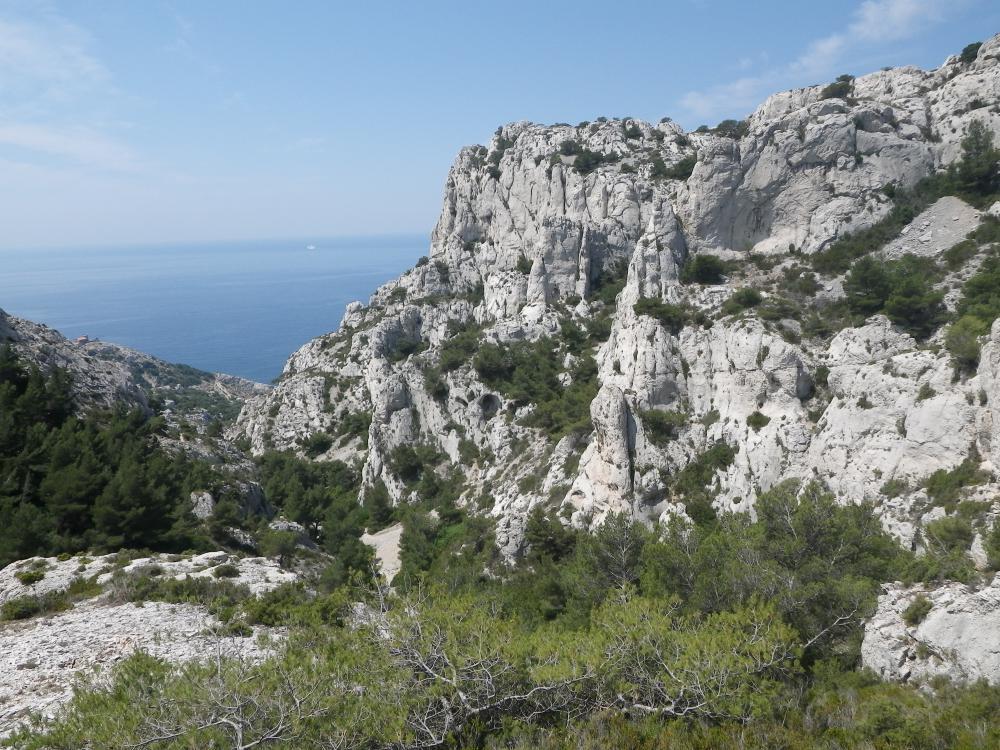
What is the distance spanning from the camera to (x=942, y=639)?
11914 mm

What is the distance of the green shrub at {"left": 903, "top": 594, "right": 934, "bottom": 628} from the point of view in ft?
40.6

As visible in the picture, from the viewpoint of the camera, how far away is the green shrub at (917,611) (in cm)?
1238

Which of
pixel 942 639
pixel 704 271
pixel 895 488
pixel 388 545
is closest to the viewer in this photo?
pixel 942 639

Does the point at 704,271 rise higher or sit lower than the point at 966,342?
higher

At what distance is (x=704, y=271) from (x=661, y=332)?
8408mm

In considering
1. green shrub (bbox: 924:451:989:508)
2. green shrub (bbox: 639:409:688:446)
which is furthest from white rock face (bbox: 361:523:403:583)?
green shrub (bbox: 924:451:989:508)

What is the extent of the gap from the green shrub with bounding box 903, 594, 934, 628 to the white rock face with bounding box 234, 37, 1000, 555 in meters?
8.01

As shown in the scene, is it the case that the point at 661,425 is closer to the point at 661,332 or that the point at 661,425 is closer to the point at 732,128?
the point at 661,332

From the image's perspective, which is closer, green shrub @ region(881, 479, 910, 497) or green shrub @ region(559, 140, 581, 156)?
green shrub @ region(881, 479, 910, 497)

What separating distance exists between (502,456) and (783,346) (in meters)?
23.3

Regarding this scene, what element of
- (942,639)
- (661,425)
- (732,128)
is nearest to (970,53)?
(732,128)

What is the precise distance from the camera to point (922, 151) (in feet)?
140

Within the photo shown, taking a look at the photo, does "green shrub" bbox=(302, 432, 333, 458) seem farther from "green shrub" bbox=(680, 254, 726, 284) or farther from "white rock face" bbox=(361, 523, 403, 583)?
"green shrub" bbox=(680, 254, 726, 284)

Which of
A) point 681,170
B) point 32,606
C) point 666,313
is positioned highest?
point 681,170
